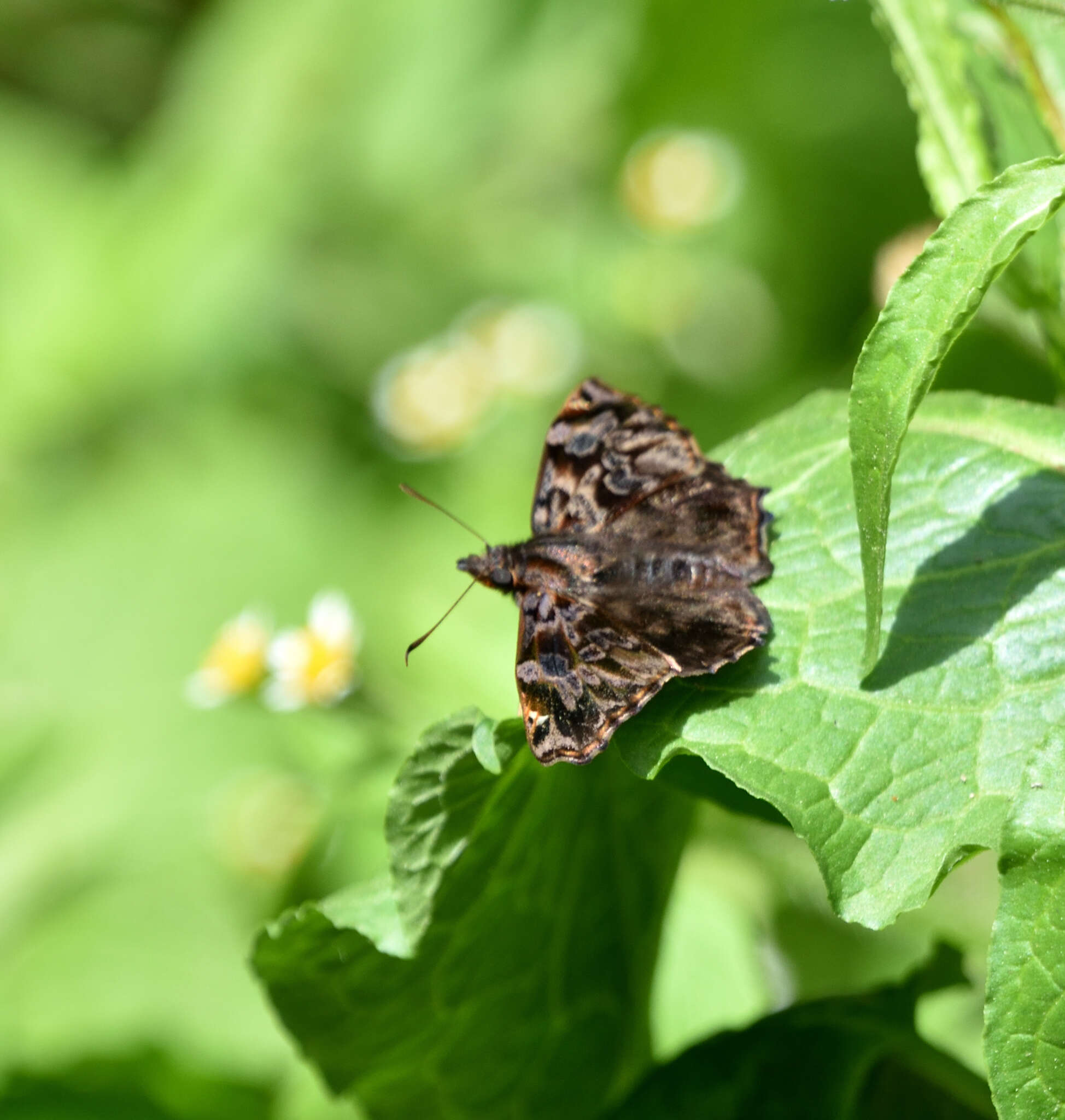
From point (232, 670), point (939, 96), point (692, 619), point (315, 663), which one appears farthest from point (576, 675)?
point (232, 670)

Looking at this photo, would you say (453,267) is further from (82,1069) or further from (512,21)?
(82,1069)

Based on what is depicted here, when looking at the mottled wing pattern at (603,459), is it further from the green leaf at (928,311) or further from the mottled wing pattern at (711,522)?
the green leaf at (928,311)

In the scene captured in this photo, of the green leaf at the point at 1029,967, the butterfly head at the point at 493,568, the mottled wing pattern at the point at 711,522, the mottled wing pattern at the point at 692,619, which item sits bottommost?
the green leaf at the point at 1029,967

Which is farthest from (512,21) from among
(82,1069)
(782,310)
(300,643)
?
(82,1069)

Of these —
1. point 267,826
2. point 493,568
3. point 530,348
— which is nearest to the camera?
point 493,568

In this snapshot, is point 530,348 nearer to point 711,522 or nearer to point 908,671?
point 711,522

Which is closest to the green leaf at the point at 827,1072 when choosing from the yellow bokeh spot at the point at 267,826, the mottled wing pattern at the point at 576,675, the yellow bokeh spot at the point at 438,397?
the mottled wing pattern at the point at 576,675
